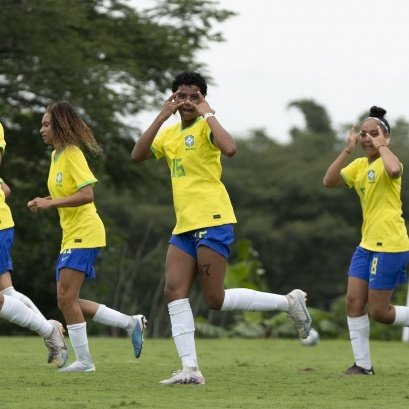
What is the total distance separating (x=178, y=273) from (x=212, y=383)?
0.86 metres

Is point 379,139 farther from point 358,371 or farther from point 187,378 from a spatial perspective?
point 187,378

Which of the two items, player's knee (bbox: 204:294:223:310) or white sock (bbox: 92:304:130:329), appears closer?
player's knee (bbox: 204:294:223:310)

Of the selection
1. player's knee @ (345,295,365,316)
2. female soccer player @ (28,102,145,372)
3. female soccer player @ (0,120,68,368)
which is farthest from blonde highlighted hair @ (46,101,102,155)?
player's knee @ (345,295,365,316)

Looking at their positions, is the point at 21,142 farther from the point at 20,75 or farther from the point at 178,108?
the point at 178,108

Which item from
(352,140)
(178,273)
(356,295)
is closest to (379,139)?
(352,140)

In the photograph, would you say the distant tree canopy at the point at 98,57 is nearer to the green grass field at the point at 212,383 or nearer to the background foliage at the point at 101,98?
the background foliage at the point at 101,98

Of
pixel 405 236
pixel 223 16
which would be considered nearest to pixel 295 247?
pixel 223 16

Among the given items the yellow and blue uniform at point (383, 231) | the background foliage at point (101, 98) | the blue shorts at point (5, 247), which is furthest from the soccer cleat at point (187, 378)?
the background foliage at point (101, 98)

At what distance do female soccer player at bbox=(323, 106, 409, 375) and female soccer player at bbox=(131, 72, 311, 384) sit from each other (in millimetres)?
1577

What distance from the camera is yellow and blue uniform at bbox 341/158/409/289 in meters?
10.3

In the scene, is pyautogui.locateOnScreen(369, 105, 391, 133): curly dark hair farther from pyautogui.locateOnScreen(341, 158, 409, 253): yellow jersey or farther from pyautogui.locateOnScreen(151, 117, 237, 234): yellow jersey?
pyautogui.locateOnScreen(151, 117, 237, 234): yellow jersey

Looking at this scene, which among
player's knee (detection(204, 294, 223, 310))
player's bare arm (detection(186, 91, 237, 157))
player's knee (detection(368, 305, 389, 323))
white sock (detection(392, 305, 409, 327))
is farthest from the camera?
white sock (detection(392, 305, 409, 327))

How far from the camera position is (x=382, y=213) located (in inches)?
406

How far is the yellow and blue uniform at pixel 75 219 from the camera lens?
10.2 m
